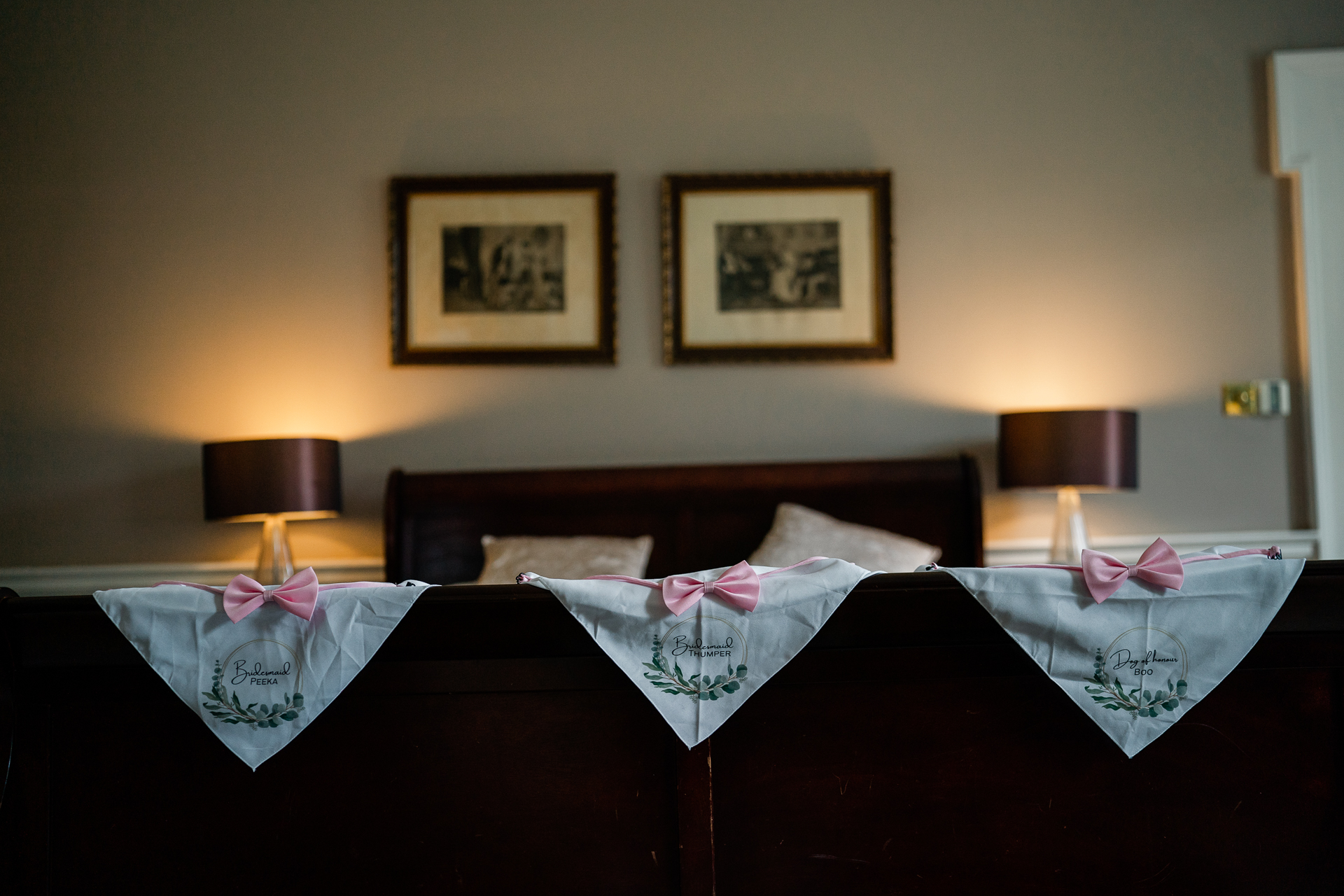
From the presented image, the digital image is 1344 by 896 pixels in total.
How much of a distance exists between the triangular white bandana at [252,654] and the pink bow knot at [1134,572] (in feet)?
3.22

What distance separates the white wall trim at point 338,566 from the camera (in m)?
3.27

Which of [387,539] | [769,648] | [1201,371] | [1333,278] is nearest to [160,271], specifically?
[387,539]

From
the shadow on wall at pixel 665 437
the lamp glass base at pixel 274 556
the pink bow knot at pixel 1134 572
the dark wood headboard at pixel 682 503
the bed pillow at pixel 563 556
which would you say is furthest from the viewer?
the shadow on wall at pixel 665 437

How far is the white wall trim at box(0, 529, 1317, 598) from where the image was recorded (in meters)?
3.27

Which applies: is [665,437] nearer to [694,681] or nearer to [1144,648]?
[694,681]

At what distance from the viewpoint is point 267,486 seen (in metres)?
2.92

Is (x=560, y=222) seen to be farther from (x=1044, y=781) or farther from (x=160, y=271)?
(x=1044, y=781)

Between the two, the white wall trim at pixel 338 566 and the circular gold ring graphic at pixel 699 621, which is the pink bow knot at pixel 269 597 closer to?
the circular gold ring graphic at pixel 699 621

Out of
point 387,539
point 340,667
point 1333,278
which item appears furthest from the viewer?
point 1333,278

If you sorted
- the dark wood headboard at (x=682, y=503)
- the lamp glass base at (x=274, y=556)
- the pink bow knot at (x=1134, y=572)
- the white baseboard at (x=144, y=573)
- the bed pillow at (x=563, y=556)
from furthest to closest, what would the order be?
the white baseboard at (x=144, y=573) → the dark wood headboard at (x=682, y=503) → the lamp glass base at (x=274, y=556) → the bed pillow at (x=563, y=556) → the pink bow knot at (x=1134, y=572)

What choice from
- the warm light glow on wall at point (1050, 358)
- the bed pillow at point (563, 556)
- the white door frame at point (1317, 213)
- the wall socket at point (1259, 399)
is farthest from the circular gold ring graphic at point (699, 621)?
the white door frame at point (1317, 213)

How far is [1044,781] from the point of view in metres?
1.30

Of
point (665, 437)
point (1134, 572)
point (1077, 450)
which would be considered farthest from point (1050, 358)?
point (1134, 572)

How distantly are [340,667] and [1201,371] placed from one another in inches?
133
